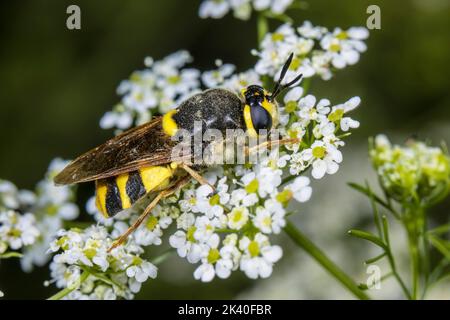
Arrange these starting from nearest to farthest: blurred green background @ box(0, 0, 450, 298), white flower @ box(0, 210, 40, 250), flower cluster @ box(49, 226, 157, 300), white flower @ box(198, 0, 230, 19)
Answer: flower cluster @ box(49, 226, 157, 300), white flower @ box(0, 210, 40, 250), white flower @ box(198, 0, 230, 19), blurred green background @ box(0, 0, 450, 298)

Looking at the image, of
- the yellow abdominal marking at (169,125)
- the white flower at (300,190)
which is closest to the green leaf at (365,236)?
the white flower at (300,190)

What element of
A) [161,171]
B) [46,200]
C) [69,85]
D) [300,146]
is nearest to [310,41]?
[300,146]

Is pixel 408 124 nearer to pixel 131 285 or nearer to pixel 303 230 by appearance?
pixel 303 230

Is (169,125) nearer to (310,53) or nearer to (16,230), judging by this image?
(310,53)

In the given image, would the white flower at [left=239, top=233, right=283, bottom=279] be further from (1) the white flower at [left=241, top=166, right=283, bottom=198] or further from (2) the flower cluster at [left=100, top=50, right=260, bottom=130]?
(2) the flower cluster at [left=100, top=50, right=260, bottom=130]

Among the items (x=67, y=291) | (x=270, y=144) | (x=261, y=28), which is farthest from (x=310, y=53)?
(x=67, y=291)

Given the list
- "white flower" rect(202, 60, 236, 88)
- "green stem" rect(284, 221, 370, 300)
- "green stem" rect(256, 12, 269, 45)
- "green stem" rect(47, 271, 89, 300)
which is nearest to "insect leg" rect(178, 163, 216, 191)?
"green stem" rect(284, 221, 370, 300)
